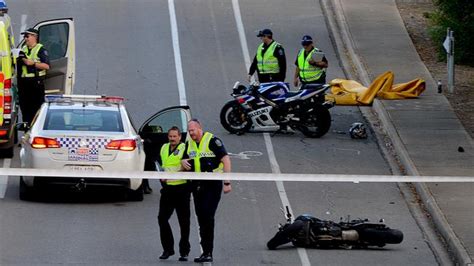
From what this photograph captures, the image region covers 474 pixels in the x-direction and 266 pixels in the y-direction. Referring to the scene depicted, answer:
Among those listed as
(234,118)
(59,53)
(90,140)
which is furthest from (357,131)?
(90,140)

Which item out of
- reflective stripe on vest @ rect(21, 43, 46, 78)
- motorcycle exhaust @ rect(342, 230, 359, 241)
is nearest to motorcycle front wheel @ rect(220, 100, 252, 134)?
reflective stripe on vest @ rect(21, 43, 46, 78)

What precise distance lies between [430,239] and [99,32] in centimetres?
1493

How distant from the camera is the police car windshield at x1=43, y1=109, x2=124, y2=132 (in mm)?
19922

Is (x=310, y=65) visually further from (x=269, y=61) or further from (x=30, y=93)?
(x=30, y=93)

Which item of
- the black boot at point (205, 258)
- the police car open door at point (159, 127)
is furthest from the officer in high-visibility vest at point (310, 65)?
the black boot at point (205, 258)

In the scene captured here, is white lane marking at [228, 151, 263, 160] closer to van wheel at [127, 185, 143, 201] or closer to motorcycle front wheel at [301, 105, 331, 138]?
motorcycle front wheel at [301, 105, 331, 138]

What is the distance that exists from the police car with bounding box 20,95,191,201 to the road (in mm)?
433

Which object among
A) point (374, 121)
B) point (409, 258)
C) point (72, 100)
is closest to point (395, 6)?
point (374, 121)

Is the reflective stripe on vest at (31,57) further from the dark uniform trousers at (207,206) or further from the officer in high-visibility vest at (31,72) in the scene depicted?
the dark uniform trousers at (207,206)

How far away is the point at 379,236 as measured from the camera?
57.6 feet

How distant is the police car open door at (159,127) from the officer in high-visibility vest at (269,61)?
517 cm

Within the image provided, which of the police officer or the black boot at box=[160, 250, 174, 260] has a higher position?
the police officer

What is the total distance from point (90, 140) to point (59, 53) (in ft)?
16.2

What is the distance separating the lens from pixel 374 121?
85.8 feet
